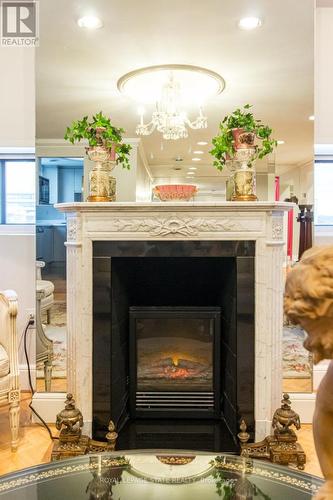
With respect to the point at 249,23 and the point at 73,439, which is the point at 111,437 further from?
the point at 249,23

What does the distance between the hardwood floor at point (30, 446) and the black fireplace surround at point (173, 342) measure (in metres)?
0.33

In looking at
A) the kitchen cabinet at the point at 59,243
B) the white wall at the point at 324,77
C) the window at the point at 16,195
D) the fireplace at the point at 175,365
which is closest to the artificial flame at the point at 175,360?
the fireplace at the point at 175,365

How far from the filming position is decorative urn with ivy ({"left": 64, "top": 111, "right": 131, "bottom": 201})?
8.25 ft

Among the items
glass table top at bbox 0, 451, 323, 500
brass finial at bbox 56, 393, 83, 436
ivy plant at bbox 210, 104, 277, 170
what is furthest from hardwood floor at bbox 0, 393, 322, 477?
ivy plant at bbox 210, 104, 277, 170

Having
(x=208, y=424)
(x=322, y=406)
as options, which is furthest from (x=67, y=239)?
(x=322, y=406)

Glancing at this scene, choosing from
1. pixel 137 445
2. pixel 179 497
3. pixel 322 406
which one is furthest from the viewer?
pixel 137 445

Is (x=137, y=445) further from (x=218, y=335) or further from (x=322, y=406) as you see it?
(x=322, y=406)

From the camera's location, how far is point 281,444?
2.24 meters

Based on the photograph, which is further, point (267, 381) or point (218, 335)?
point (218, 335)

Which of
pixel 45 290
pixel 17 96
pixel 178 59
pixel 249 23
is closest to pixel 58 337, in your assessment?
pixel 45 290

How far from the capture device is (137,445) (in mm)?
2396

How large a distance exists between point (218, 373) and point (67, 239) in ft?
4.33

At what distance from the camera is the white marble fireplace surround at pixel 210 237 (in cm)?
240

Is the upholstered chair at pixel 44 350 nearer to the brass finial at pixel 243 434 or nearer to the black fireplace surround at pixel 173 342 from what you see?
the black fireplace surround at pixel 173 342
